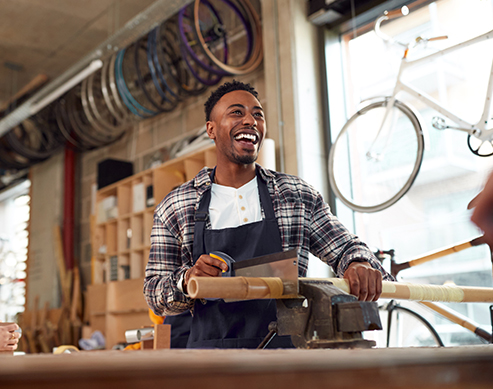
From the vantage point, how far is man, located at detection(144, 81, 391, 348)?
1.65 metres

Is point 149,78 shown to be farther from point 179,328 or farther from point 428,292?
point 428,292

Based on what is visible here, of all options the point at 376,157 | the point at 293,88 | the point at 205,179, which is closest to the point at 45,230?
the point at 293,88

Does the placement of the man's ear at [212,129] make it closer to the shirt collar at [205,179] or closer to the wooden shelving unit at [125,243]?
the shirt collar at [205,179]

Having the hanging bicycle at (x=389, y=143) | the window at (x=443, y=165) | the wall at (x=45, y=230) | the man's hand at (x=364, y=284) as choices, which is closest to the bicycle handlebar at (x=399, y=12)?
the hanging bicycle at (x=389, y=143)

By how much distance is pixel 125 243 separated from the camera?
4898 millimetres

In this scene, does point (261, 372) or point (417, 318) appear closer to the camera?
point (261, 372)

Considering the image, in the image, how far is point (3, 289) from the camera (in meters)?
7.45

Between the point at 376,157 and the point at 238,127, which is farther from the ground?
the point at 376,157

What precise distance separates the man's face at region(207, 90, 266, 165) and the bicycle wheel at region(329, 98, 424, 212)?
1327mm

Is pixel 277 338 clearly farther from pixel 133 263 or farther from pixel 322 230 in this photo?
pixel 133 263

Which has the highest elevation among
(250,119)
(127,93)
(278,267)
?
(127,93)

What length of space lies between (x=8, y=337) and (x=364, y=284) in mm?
873

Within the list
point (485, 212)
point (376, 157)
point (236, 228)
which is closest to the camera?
point (485, 212)

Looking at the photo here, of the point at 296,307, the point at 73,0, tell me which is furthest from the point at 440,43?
the point at 73,0
